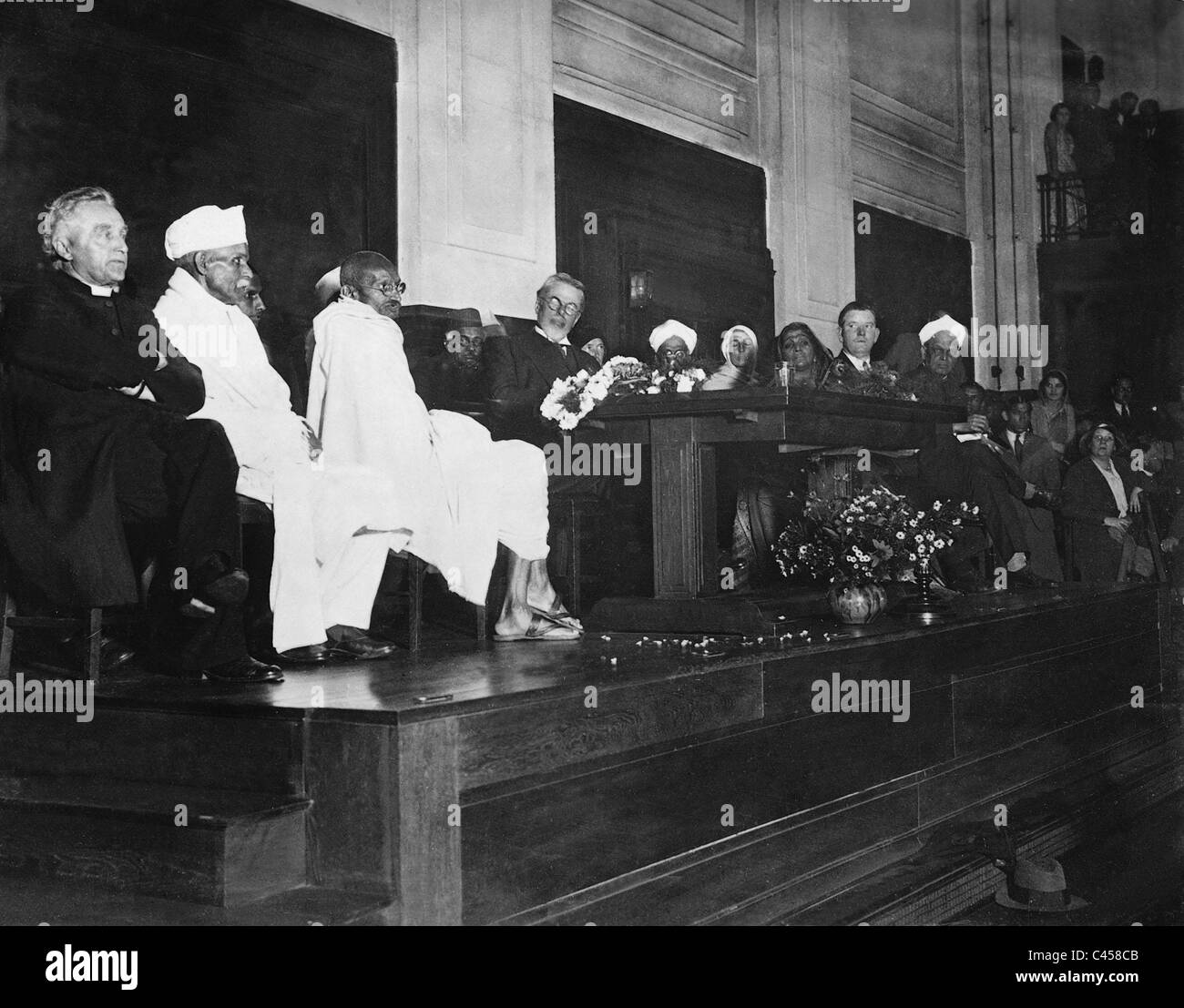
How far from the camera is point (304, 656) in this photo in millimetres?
4094

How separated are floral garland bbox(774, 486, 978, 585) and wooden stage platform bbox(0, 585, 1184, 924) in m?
0.24

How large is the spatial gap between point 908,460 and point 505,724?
12.5 ft

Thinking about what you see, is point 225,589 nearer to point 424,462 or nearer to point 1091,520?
point 424,462

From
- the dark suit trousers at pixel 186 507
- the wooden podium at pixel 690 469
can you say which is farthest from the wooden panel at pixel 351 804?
the wooden podium at pixel 690 469

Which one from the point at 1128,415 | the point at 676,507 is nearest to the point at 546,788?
the point at 676,507

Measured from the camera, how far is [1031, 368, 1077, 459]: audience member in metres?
9.53

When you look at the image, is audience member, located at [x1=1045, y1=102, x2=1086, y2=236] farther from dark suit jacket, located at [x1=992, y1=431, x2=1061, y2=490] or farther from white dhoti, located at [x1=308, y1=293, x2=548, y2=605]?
white dhoti, located at [x1=308, y1=293, x2=548, y2=605]

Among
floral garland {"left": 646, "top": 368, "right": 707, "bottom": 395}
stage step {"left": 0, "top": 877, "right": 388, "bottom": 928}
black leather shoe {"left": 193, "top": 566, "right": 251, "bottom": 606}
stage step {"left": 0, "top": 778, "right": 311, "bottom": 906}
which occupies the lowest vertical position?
stage step {"left": 0, "top": 877, "right": 388, "bottom": 928}

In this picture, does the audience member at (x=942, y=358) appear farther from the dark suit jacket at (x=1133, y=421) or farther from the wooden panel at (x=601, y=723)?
the wooden panel at (x=601, y=723)

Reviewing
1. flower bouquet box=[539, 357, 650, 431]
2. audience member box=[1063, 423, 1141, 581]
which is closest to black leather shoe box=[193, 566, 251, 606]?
flower bouquet box=[539, 357, 650, 431]

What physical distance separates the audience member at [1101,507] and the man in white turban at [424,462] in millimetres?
4560

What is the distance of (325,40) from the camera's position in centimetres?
570

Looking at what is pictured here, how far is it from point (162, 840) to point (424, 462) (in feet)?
6.16
